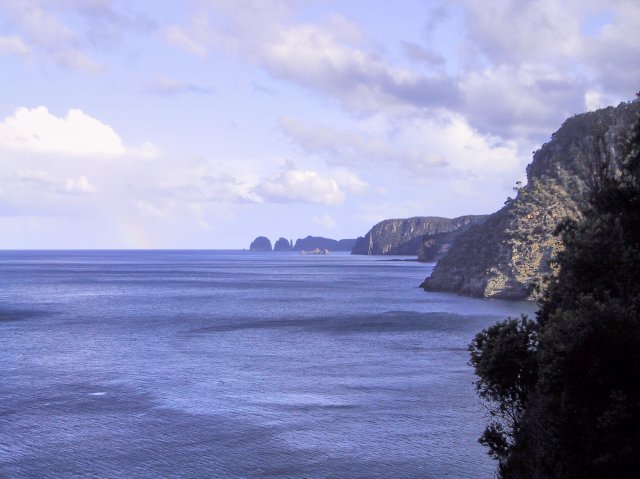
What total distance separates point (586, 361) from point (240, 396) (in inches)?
1200

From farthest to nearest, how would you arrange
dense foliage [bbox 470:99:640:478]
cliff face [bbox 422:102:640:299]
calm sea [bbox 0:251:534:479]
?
cliff face [bbox 422:102:640:299]
calm sea [bbox 0:251:534:479]
dense foliage [bbox 470:99:640:478]

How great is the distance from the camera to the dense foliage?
939 inches

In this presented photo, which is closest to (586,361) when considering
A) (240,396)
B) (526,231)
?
(240,396)

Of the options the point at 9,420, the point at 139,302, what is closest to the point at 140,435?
the point at 9,420

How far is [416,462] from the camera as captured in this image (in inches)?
1468

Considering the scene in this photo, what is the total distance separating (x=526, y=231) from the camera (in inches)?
5310

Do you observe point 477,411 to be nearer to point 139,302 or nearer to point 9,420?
point 9,420

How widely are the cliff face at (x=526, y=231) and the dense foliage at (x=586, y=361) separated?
304 ft

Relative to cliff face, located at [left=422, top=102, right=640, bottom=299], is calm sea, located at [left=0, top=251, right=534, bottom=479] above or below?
below

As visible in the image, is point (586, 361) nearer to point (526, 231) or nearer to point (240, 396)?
point (240, 396)

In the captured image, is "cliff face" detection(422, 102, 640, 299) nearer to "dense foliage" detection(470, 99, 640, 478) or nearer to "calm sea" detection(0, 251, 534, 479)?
"calm sea" detection(0, 251, 534, 479)

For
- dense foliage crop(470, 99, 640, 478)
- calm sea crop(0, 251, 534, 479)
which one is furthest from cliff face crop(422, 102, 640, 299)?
dense foliage crop(470, 99, 640, 478)

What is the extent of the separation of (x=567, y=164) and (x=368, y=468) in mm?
113663

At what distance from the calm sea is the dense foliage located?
6.74 meters
